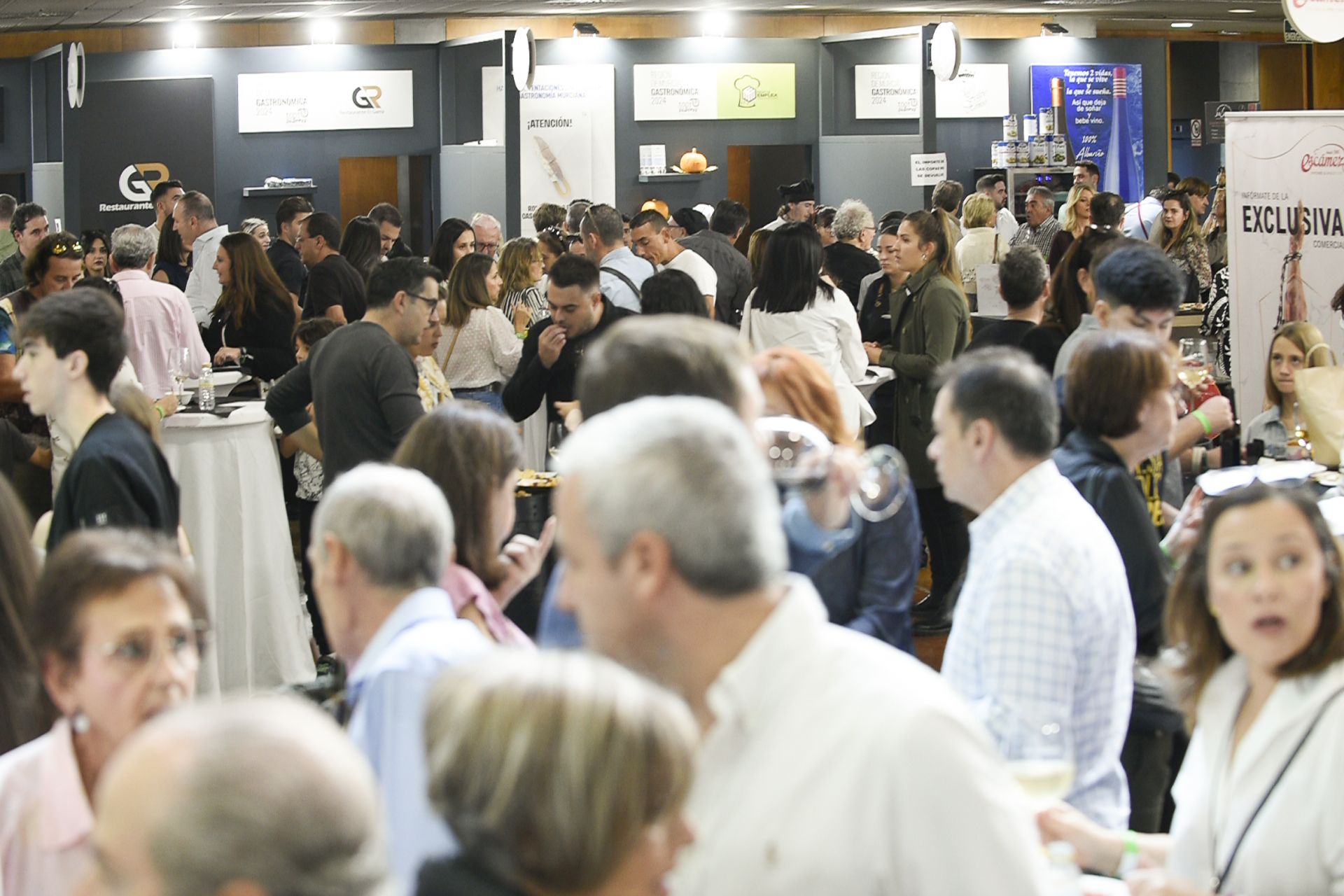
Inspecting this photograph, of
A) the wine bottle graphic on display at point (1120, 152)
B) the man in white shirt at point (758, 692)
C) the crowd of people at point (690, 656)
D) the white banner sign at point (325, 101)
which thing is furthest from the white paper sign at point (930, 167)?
the man in white shirt at point (758, 692)

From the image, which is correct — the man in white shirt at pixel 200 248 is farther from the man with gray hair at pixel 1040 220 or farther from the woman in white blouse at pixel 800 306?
the man with gray hair at pixel 1040 220

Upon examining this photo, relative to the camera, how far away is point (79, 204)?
51.6 feet

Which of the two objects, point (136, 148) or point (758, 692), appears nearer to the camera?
point (758, 692)

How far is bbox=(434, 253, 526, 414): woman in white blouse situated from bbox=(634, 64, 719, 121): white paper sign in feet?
37.9

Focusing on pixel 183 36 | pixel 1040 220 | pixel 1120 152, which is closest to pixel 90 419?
pixel 1040 220

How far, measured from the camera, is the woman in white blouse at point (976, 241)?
10977mm

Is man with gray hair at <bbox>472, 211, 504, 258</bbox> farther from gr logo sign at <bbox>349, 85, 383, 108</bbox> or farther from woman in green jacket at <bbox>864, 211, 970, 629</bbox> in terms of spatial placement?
gr logo sign at <bbox>349, 85, 383, 108</bbox>

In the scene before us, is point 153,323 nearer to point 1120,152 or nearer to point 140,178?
point 140,178

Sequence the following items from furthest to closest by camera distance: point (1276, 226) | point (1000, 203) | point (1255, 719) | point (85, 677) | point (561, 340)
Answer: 1. point (1000, 203)
2. point (1276, 226)
3. point (561, 340)
4. point (1255, 719)
5. point (85, 677)

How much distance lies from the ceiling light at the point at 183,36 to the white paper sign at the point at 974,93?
331 inches

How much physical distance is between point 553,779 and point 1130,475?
2382 millimetres

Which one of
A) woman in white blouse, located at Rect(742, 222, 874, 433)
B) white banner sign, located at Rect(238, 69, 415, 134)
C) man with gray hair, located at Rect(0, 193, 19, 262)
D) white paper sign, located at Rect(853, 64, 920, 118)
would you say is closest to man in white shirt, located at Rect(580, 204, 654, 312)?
woman in white blouse, located at Rect(742, 222, 874, 433)

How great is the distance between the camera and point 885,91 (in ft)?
60.8

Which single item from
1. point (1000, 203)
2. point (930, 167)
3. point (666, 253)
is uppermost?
point (930, 167)
